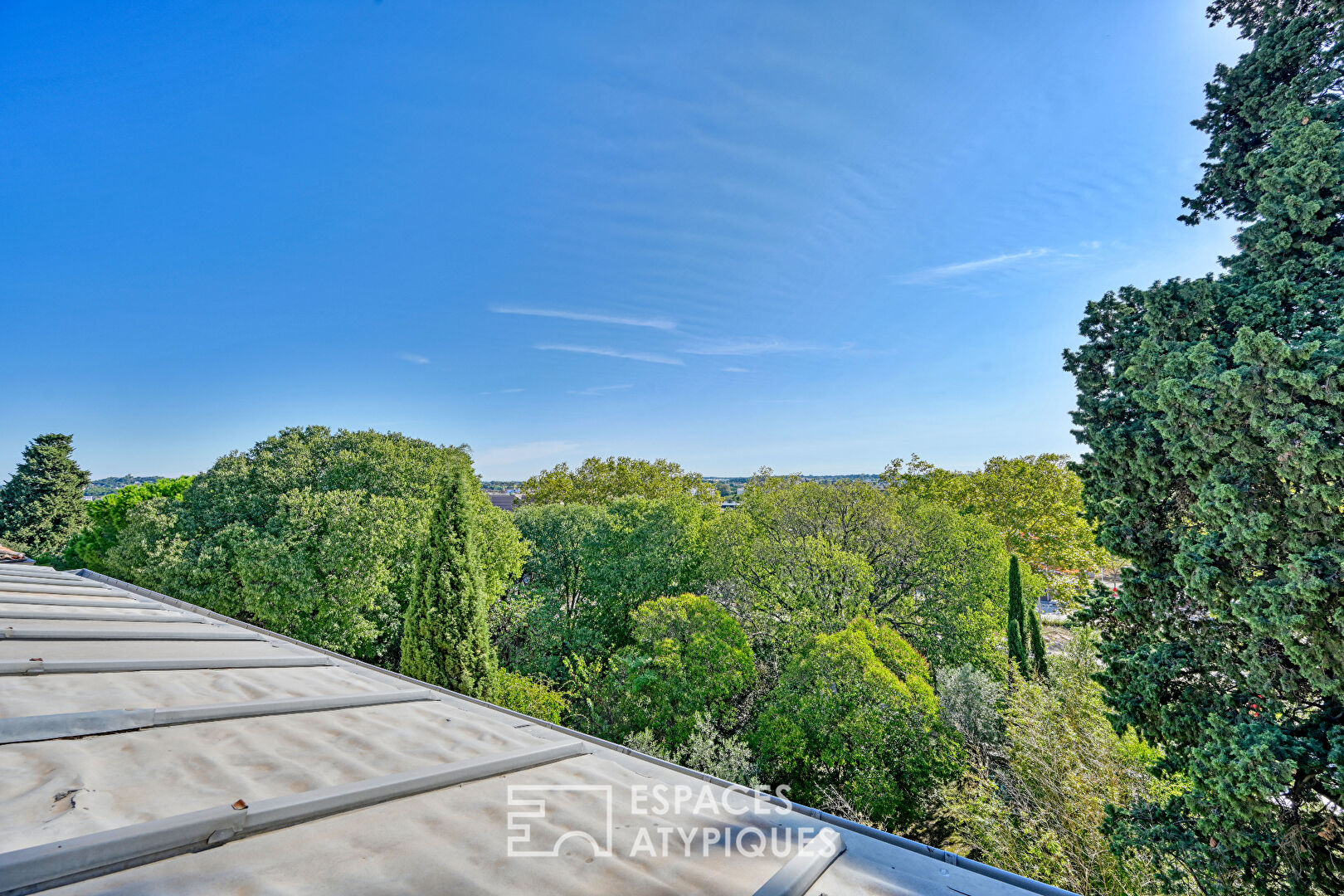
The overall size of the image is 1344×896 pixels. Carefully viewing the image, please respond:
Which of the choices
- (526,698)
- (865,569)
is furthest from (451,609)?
(865,569)

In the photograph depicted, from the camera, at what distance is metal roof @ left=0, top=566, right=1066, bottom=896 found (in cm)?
134

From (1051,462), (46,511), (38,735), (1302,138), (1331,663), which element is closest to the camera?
(38,735)

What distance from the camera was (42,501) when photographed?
2911 centimetres

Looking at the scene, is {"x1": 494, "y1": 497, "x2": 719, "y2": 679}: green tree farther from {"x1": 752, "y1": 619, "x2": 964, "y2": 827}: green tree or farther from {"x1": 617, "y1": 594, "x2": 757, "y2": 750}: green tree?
{"x1": 752, "y1": 619, "x2": 964, "y2": 827}: green tree

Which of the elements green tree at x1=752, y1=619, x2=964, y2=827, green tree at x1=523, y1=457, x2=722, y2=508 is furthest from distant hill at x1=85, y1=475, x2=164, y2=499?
green tree at x1=752, y1=619, x2=964, y2=827

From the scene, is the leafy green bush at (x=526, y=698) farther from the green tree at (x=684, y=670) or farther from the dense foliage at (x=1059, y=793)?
the dense foliage at (x=1059, y=793)

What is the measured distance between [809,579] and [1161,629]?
9.50 metres

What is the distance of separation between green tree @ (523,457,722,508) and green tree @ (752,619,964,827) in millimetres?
20109

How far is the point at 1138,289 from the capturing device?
5.79m

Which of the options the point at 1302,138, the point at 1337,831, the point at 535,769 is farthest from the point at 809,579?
the point at 535,769

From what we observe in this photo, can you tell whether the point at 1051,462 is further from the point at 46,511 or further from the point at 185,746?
the point at 46,511

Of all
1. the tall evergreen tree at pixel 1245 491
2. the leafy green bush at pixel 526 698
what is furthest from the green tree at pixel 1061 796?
the leafy green bush at pixel 526 698

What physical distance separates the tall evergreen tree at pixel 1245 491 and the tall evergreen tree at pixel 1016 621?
9.64 metres

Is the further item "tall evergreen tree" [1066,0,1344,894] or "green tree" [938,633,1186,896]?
"green tree" [938,633,1186,896]
